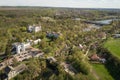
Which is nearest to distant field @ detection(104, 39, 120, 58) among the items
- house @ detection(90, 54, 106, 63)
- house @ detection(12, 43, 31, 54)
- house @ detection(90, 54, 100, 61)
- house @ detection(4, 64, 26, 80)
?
house @ detection(90, 54, 106, 63)

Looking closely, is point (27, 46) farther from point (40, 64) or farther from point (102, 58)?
point (102, 58)

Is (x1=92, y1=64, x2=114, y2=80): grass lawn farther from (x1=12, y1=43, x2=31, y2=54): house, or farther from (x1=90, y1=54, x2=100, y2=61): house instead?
(x1=12, y1=43, x2=31, y2=54): house

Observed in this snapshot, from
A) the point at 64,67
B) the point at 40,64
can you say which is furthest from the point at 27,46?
the point at 64,67

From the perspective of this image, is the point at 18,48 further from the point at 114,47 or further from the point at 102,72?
the point at 114,47

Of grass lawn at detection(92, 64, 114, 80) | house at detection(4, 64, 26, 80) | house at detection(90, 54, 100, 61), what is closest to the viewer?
house at detection(4, 64, 26, 80)

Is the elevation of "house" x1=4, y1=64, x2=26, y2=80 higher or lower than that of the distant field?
higher

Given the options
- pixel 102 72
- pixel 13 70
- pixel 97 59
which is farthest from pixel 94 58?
pixel 13 70
